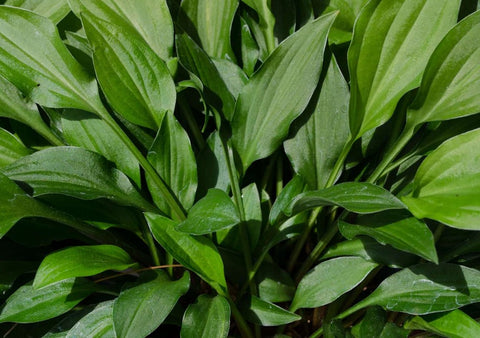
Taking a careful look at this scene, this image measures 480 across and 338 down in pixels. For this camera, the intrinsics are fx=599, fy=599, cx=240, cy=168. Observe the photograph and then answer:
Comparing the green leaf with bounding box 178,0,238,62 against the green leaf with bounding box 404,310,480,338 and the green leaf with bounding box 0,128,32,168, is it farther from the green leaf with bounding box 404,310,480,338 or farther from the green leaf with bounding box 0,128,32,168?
the green leaf with bounding box 404,310,480,338

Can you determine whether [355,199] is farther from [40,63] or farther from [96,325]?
[40,63]

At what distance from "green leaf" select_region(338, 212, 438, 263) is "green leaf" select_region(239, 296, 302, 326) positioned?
0.15m

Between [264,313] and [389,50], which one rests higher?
[389,50]

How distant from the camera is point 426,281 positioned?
858 millimetres

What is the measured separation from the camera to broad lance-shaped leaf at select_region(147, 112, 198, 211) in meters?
0.92

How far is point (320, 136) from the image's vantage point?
38.3 inches

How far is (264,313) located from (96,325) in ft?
0.79

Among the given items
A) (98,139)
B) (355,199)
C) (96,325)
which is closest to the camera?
(355,199)

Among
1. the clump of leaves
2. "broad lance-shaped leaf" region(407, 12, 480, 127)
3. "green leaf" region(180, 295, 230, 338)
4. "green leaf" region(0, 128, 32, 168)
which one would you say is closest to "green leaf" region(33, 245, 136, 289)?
the clump of leaves

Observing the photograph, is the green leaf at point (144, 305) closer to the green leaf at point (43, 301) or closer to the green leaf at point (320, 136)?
the green leaf at point (43, 301)

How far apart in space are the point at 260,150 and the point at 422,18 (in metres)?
0.31

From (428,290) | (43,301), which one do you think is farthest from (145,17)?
(428,290)

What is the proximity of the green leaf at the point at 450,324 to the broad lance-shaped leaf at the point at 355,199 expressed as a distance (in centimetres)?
22

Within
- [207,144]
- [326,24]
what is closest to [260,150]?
[207,144]
